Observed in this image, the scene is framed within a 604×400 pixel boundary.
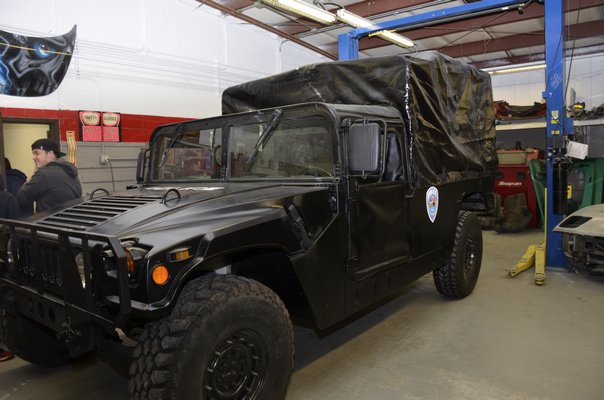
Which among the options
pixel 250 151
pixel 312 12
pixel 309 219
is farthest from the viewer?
pixel 312 12

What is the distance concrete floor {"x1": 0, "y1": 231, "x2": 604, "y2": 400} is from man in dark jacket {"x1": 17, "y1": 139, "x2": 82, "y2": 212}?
131 centimetres

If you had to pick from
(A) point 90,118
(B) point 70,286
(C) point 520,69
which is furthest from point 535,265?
(C) point 520,69

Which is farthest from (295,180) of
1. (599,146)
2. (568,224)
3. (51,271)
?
(599,146)

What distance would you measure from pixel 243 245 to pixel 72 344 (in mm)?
937

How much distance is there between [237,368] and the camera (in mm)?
2283

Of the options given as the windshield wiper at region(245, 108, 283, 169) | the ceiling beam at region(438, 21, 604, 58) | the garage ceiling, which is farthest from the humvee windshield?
the ceiling beam at region(438, 21, 604, 58)

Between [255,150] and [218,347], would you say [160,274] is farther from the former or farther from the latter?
[255,150]

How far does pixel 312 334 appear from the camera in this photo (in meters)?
3.95

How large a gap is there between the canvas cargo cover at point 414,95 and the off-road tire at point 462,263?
20.4 inches

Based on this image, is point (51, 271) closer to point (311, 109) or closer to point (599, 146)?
point (311, 109)

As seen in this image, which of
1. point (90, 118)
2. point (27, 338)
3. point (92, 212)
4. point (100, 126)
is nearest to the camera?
point (92, 212)

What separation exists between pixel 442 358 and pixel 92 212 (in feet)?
8.73

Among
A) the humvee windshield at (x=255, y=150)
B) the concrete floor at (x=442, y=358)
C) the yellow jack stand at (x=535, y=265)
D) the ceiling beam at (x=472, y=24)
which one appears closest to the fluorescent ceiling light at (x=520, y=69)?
the ceiling beam at (x=472, y=24)

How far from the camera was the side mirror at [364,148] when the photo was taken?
2744 mm
